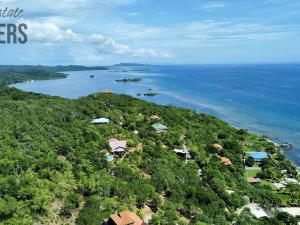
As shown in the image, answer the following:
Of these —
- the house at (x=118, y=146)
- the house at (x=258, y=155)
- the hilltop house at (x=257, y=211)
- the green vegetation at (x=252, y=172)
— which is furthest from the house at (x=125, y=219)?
the house at (x=258, y=155)

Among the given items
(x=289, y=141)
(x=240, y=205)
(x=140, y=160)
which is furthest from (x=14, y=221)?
(x=289, y=141)

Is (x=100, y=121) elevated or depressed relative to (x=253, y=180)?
elevated

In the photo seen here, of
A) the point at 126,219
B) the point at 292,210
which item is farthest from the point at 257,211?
the point at 126,219

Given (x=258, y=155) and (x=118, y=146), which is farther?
(x=258, y=155)

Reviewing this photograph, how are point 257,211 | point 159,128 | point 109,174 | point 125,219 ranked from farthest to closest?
point 159,128, point 257,211, point 109,174, point 125,219

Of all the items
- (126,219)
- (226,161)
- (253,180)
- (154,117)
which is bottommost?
(253,180)

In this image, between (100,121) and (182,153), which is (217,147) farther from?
(100,121)
